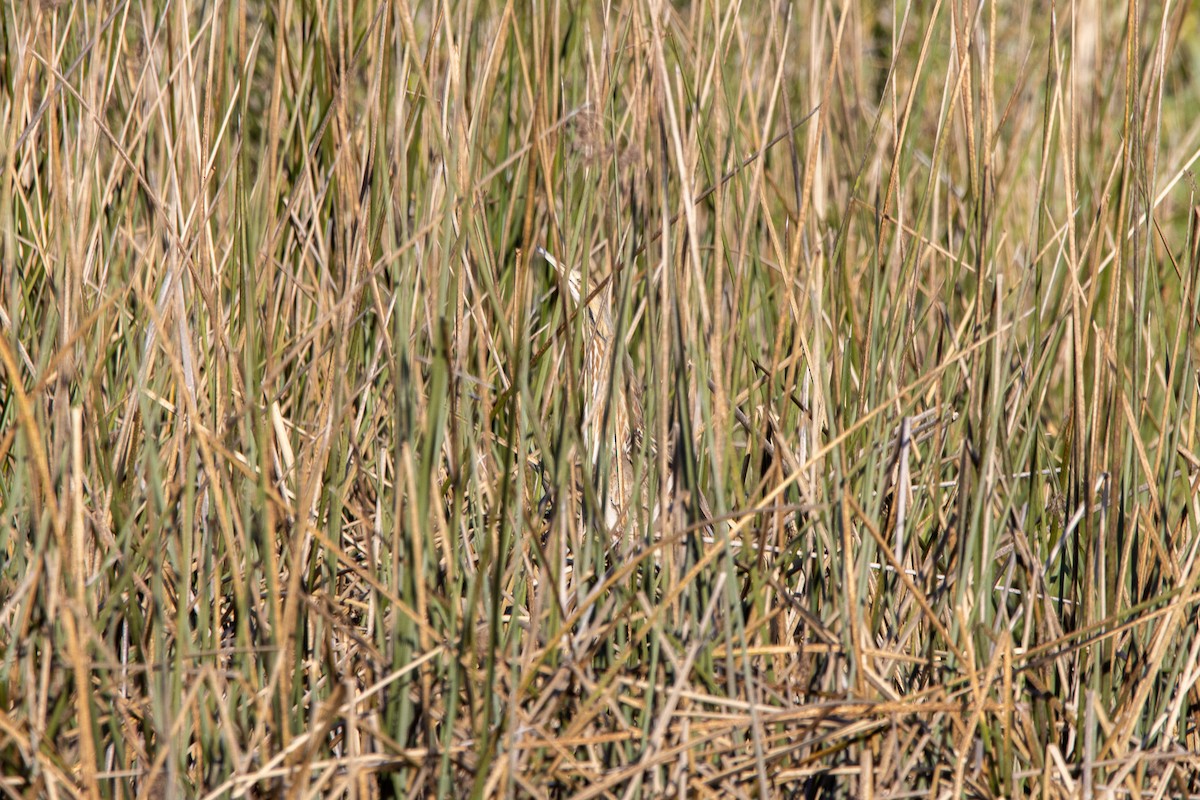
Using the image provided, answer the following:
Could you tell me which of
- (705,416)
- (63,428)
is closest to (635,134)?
(705,416)

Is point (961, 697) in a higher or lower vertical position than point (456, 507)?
lower

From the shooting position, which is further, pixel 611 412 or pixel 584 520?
pixel 584 520

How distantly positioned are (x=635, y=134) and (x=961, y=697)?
56 cm

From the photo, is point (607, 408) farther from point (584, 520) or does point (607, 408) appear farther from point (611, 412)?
point (584, 520)

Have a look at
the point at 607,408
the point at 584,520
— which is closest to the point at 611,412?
the point at 607,408

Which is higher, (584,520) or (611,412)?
(611,412)

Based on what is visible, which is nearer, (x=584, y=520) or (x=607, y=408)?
(x=607, y=408)

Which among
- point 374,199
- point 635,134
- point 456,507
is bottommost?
point 456,507

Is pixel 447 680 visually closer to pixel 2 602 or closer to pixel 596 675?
pixel 596 675

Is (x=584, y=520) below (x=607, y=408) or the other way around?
below

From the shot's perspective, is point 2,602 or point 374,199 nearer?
point 2,602

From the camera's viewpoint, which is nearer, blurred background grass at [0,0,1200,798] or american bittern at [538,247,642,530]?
blurred background grass at [0,0,1200,798]

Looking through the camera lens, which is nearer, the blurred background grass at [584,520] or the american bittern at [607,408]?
the blurred background grass at [584,520]

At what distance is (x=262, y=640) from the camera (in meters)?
0.93
